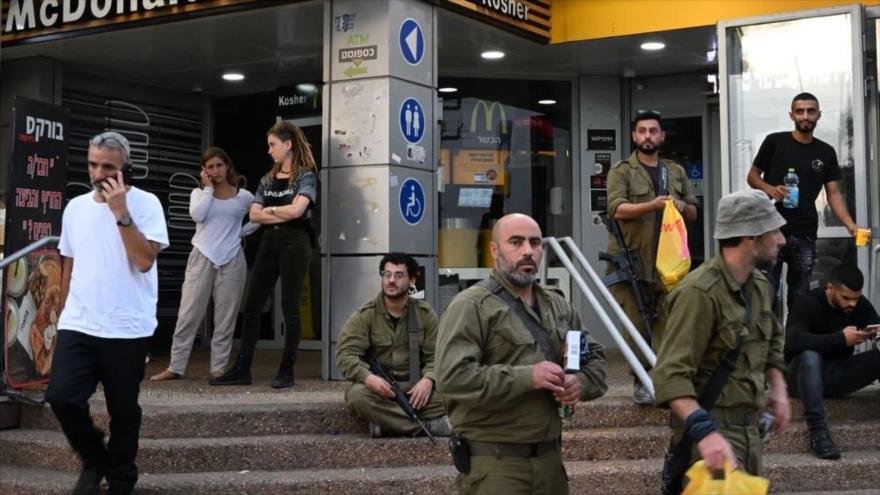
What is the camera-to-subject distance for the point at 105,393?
16.9ft

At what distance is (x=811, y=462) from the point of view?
621 centimetres

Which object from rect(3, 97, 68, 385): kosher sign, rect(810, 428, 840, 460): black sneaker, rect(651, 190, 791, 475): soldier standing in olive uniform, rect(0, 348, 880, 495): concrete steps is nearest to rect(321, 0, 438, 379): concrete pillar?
rect(0, 348, 880, 495): concrete steps

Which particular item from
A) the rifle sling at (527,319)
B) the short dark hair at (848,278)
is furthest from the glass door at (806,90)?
the rifle sling at (527,319)

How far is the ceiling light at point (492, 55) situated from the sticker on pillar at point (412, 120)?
6.92 ft

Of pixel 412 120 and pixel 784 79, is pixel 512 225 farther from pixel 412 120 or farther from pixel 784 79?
pixel 784 79

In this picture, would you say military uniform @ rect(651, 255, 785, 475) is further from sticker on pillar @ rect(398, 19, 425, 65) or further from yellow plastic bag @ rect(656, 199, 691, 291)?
sticker on pillar @ rect(398, 19, 425, 65)

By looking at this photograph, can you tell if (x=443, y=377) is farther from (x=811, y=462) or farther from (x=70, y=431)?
(x=811, y=462)

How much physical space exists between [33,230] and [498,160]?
5.14 meters

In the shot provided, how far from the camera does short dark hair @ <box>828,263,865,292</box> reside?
6.64 metres

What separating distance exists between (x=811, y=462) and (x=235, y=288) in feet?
13.2

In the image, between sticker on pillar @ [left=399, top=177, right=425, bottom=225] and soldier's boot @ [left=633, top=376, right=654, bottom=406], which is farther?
sticker on pillar @ [left=399, top=177, right=425, bottom=225]

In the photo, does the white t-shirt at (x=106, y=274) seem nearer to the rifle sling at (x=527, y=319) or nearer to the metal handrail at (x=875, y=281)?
the rifle sling at (x=527, y=319)

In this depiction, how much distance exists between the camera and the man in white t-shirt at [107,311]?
5.03 m

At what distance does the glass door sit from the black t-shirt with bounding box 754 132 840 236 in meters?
0.79
